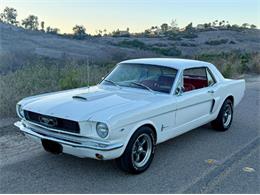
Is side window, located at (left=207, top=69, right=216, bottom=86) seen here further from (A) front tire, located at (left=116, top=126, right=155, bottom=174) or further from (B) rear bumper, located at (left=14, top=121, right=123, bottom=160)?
(B) rear bumper, located at (left=14, top=121, right=123, bottom=160)

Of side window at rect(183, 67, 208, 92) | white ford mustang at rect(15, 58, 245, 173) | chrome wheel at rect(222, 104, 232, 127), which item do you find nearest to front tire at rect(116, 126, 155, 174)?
white ford mustang at rect(15, 58, 245, 173)

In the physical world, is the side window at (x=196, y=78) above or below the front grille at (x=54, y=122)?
above

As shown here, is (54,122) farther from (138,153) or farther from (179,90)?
(179,90)

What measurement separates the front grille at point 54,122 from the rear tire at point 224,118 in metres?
3.27

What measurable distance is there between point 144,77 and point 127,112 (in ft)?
4.92

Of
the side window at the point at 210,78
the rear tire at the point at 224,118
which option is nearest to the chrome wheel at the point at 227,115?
the rear tire at the point at 224,118

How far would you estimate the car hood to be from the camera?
397cm

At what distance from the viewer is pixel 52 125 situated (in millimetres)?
4117

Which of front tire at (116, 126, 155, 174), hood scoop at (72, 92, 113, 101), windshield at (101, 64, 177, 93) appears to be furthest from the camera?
windshield at (101, 64, 177, 93)

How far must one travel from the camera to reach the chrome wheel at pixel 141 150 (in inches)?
167

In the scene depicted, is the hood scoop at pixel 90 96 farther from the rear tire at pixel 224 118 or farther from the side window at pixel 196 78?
the rear tire at pixel 224 118

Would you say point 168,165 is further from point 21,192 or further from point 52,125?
point 21,192

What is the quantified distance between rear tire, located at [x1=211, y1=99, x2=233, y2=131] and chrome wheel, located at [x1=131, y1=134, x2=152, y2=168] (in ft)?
7.56

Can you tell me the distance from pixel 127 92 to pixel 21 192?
2.12 meters
